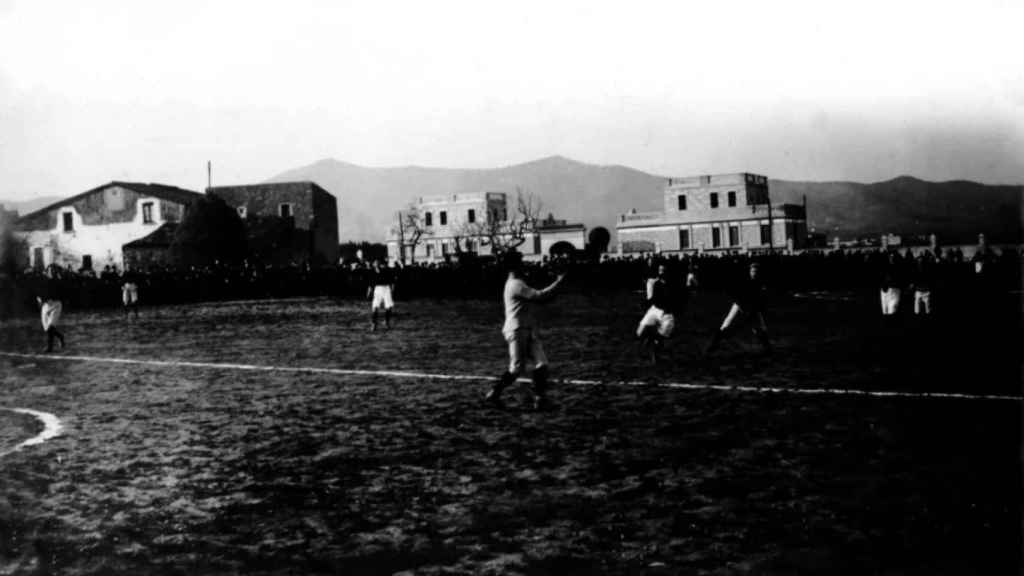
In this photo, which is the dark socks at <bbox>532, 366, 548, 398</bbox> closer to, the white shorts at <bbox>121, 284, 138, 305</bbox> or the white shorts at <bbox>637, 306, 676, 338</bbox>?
the white shorts at <bbox>637, 306, 676, 338</bbox>

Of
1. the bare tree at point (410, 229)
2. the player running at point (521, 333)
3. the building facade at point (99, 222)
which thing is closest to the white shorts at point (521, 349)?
the player running at point (521, 333)

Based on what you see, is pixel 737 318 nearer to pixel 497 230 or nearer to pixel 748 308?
pixel 748 308

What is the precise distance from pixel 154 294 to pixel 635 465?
3767 cm

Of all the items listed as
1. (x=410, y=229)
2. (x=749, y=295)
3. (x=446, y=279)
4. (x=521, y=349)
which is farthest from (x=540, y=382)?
(x=410, y=229)

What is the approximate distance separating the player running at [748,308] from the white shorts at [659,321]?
81 cm

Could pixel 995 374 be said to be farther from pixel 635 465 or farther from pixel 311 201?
pixel 311 201

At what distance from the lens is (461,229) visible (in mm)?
84625

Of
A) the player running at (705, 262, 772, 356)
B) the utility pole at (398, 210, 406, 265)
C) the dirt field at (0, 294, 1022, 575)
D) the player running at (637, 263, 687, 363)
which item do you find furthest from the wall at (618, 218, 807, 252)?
the dirt field at (0, 294, 1022, 575)

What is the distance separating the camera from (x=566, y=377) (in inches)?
484

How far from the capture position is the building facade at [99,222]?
2218 inches

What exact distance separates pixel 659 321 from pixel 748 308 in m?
1.51

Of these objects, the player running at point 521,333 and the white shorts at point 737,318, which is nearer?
the player running at point 521,333

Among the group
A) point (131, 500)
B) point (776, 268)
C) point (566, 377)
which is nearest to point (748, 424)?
point (566, 377)

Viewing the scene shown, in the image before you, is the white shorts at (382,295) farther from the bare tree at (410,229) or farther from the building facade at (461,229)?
the bare tree at (410,229)
